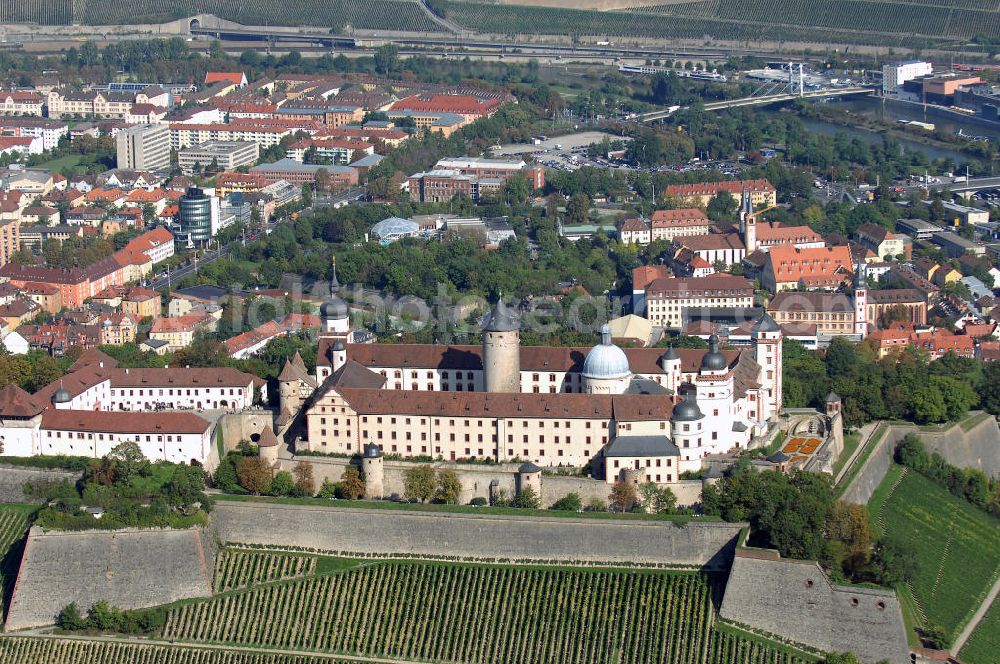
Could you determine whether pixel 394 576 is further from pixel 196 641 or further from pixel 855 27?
pixel 855 27

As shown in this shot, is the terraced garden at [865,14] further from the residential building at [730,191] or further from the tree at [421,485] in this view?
the tree at [421,485]

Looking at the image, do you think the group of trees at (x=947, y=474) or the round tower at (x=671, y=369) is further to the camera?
the group of trees at (x=947, y=474)

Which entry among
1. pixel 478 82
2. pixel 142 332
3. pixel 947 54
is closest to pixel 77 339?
pixel 142 332

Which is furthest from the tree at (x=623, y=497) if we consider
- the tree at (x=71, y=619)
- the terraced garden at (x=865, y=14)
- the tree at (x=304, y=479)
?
the terraced garden at (x=865, y=14)

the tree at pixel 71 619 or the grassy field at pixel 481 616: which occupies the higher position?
the grassy field at pixel 481 616

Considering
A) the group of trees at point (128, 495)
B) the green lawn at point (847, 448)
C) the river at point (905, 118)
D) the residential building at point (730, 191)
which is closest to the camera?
the group of trees at point (128, 495)

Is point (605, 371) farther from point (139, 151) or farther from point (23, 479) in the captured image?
point (139, 151)
